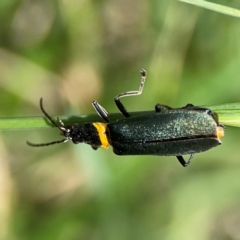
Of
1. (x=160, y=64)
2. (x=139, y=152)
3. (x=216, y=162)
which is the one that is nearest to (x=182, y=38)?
(x=160, y=64)

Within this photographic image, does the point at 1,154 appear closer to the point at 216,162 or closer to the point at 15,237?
the point at 15,237

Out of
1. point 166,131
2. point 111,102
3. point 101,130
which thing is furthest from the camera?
point 111,102

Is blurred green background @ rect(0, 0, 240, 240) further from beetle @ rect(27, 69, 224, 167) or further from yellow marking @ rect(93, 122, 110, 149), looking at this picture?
beetle @ rect(27, 69, 224, 167)

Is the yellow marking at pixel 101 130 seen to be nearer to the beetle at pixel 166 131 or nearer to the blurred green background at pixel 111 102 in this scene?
the beetle at pixel 166 131

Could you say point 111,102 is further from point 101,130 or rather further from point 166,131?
point 166,131

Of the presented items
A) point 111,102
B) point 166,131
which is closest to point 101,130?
point 166,131

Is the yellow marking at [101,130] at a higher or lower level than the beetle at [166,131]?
lower

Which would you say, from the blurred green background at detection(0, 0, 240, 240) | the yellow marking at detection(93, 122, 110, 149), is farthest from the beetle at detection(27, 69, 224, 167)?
the blurred green background at detection(0, 0, 240, 240)

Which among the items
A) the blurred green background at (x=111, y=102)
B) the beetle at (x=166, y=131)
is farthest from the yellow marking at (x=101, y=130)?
the blurred green background at (x=111, y=102)

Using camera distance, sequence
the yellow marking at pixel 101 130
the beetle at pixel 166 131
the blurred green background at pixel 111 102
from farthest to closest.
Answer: the blurred green background at pixel 111 102 → the yellow marking at pixel 101 130 → the beetle at pixel 166 131
